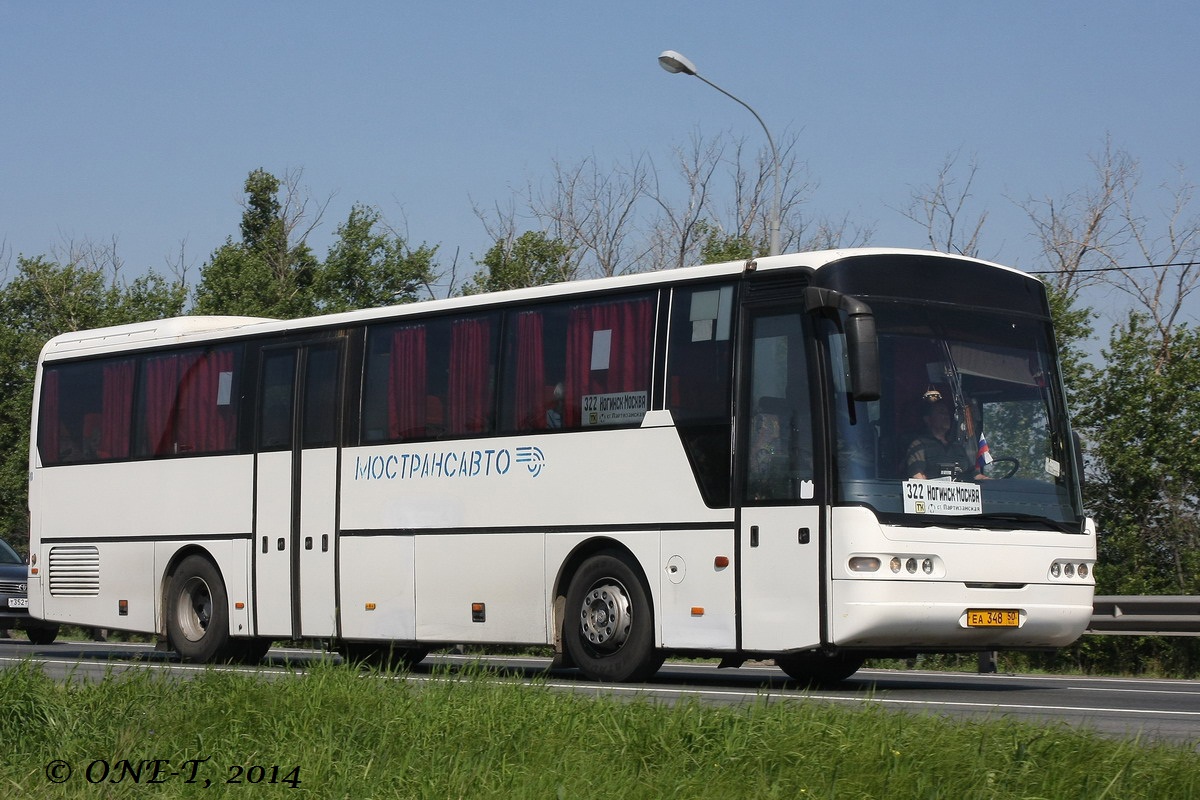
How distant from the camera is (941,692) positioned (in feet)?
43.2

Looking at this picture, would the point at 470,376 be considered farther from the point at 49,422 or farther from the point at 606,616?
the point at 49,422

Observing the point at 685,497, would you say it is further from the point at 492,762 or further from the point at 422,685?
the point at 492,762

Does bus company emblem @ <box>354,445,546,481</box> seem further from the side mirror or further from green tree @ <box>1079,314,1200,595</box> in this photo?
green tree @ <box>1079,314,1200,595</box>

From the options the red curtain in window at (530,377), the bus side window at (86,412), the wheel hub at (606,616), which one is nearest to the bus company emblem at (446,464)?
the red curtain in window at (530,377)

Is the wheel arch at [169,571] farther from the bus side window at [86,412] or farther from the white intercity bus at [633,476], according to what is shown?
the bus side window at [86,412]

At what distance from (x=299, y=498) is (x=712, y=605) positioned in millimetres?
5387

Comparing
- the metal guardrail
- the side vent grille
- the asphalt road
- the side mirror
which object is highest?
the side mirror

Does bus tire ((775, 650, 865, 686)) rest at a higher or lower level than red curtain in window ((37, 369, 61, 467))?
lower

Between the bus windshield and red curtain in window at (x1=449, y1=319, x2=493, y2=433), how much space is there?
12.5 feet

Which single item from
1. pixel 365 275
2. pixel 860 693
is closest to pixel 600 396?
pixel 860 693

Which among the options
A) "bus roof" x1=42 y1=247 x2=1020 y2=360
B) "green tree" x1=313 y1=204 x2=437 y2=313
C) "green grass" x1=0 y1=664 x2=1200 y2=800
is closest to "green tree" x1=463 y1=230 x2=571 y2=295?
"green tree" x1=313 y1=204 x2=437 y2=313

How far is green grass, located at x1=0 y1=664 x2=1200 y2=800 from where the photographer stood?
7.07 meters

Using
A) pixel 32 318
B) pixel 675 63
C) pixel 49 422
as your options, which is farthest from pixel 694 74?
pixel 32 318

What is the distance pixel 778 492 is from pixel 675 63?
13.8 m
